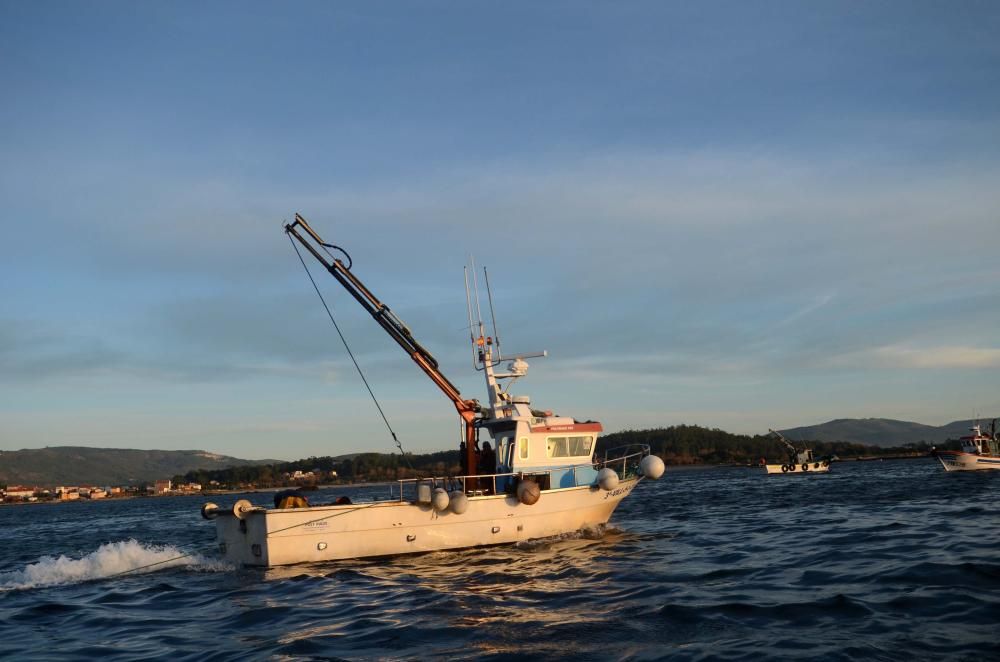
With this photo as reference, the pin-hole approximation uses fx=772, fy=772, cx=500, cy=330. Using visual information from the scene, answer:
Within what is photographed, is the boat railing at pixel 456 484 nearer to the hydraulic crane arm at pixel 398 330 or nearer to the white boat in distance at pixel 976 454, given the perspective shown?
the hydraulic crane arm at pixel 398 330

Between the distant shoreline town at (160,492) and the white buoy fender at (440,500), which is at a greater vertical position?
the white buoy fender at (440,500)

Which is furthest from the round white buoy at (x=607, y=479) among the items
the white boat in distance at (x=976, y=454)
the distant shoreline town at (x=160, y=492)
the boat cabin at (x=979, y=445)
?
the distant shoreline town at (x=160, y=492)

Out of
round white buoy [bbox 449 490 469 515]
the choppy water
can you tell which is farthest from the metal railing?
the choppy water

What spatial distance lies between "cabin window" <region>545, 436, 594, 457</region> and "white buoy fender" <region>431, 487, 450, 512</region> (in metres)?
3.95

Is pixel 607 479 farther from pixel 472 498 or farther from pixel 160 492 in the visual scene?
pixel 160 492

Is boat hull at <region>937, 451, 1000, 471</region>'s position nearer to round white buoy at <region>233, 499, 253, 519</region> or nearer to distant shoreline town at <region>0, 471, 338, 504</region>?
round white buoy at <region>233, 499, 253, 519</region>

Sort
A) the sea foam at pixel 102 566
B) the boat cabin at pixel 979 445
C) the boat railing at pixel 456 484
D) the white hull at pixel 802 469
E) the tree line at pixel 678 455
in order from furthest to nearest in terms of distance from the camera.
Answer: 1. the tree line at pixel 678 455
2. the white hull at pixel 802 469
3. the boat cabin at pixel 979 445
4. the boat railing at pixel 456 484
5. the sea foam at pixel 102 566

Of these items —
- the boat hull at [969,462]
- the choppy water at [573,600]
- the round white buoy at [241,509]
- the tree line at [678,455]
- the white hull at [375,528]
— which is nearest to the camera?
the choppy water at [573,600]

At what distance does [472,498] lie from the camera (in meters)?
19.4

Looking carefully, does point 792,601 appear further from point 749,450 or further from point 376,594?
point 749,450

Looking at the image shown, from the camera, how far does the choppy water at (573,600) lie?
31.4 ft

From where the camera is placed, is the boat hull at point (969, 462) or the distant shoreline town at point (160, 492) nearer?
the boat hull at point (969, 462)

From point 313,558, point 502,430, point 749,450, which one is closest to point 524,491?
point 502,430

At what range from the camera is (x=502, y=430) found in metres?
21.5
